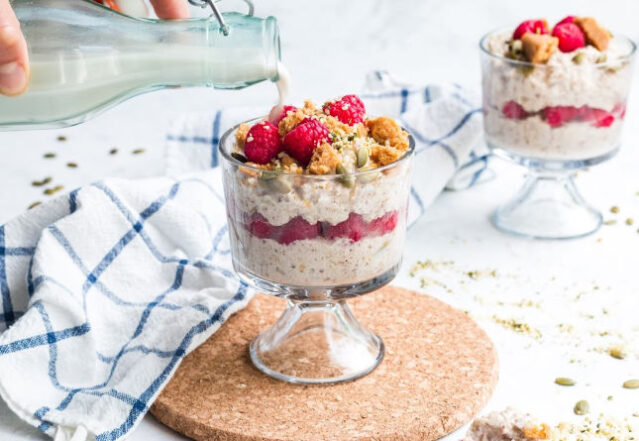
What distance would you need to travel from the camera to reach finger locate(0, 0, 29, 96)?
61.7 inches

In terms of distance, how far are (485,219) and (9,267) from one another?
1258mm

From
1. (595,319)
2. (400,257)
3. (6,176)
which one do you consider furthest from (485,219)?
(6,176)

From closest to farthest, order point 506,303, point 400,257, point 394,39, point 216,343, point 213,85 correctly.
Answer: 1. point 213,85
2. point 400,257
3. point 216,343
4. point 506,303
5. point 394,39

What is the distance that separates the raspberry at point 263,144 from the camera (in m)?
1.80

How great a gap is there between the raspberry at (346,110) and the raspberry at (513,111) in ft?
2.53

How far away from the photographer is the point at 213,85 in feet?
5.92

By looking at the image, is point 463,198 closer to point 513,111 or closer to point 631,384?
point 513,111

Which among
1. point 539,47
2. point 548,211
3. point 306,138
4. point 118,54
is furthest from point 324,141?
point 548,211

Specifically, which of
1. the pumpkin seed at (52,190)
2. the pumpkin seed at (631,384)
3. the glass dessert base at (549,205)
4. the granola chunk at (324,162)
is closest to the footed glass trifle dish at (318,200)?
the granola chunk at (324,162)

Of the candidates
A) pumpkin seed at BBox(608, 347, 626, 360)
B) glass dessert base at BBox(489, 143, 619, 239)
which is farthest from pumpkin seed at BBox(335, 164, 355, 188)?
glass dessert base at BBox(489, 143, 619, 239)

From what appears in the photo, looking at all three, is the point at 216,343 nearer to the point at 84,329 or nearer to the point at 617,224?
the point at 84,329

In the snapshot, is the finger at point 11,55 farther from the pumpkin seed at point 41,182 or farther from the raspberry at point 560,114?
the raspberry at point 560,114

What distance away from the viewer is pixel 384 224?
1849 mm

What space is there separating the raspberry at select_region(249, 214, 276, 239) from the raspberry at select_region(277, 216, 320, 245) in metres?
0.02
